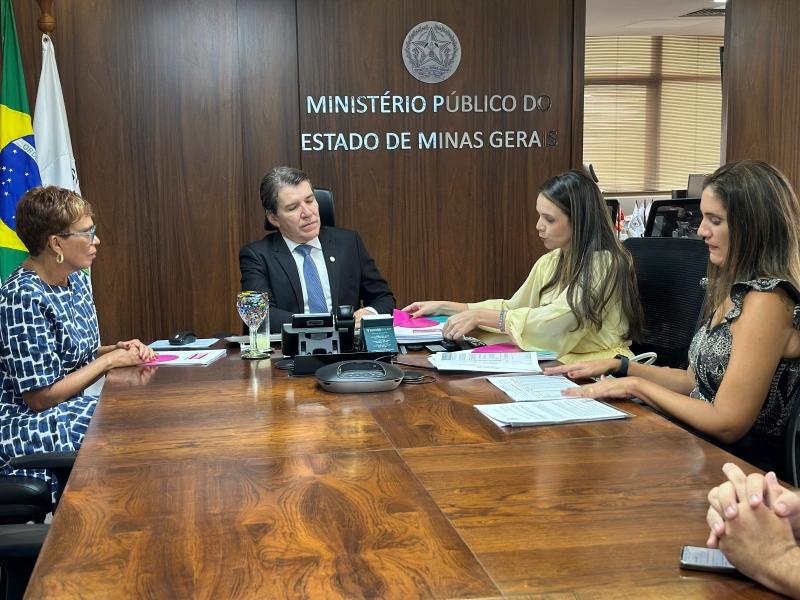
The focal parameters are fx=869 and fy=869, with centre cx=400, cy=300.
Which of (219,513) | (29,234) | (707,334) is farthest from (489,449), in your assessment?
(29,234)

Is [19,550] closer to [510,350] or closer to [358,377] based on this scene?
[358,377]

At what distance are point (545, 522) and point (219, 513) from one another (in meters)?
0.46

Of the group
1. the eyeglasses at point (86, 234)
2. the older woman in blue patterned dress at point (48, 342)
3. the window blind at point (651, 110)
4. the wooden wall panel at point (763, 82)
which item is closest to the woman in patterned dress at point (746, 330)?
the older woman in blue patterned dress at point (48, 342)

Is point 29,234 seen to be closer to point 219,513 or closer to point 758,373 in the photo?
point 219,513

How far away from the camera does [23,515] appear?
1897 mm

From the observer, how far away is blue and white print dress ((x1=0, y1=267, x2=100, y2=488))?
225cm

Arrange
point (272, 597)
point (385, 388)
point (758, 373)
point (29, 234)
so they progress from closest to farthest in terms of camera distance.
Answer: point (272, 597) → point (758, 373) → point (385, 388) → point (29, 234)

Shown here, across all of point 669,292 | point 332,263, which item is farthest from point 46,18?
point 669,292

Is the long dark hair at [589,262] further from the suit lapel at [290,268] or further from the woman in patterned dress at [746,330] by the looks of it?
the suit lapel at [290,268]

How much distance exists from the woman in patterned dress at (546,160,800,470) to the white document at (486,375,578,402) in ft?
0.20

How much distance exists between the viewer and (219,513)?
1.25 m

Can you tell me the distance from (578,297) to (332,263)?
1216mm

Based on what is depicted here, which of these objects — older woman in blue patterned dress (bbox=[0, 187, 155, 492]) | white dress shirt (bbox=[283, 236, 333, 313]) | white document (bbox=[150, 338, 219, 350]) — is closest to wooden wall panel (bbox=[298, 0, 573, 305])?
white dress shirt (bbox=[283, 236, 333, 313])

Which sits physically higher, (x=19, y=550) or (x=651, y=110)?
(x=651, y=110)
